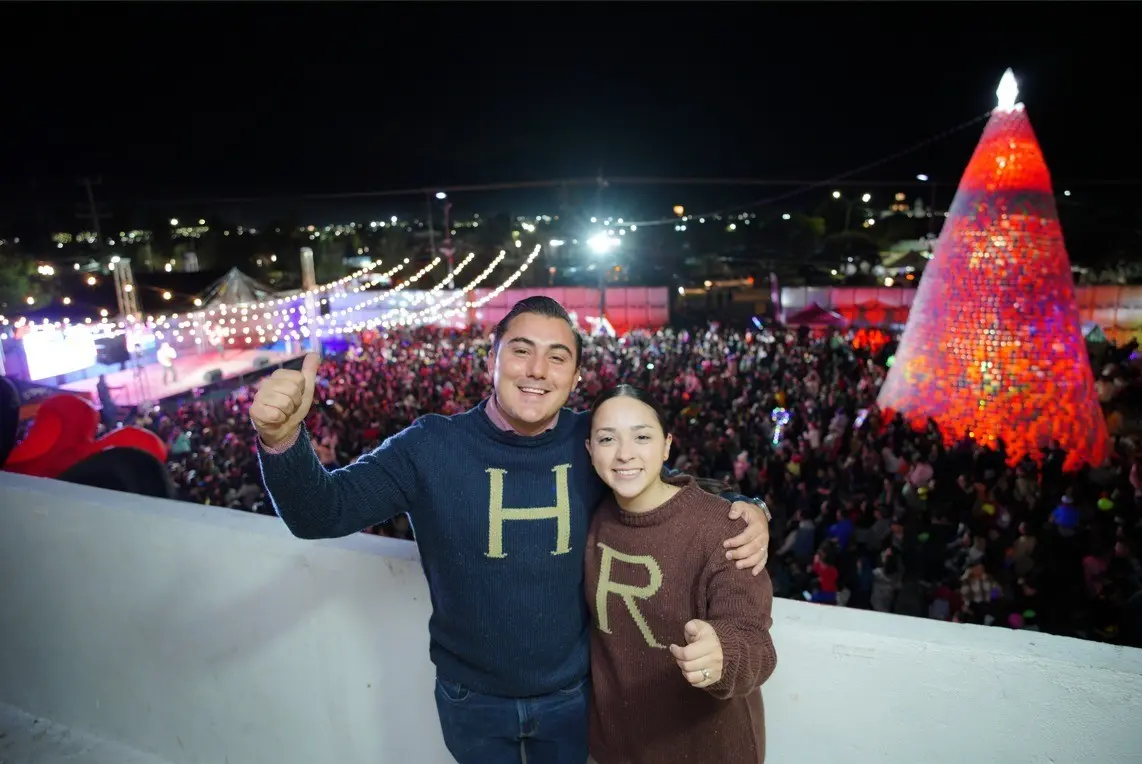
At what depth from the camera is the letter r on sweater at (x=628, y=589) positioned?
4.79ft

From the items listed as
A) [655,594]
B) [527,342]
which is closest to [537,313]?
[527,342]

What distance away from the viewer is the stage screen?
14.4m

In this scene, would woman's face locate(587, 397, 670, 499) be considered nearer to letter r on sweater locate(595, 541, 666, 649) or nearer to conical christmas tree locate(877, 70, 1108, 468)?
letter r on sweater locate(595, 541, 666, 649)

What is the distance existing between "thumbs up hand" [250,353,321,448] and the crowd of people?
3.55 ft

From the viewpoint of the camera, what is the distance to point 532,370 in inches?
63.8

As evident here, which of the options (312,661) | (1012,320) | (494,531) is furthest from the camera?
(1012,320)

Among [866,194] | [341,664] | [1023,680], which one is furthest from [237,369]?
[866,194]

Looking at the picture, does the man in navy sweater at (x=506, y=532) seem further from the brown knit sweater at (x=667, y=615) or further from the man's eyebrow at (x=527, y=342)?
the brown knit sweater at (x=667, y=615)

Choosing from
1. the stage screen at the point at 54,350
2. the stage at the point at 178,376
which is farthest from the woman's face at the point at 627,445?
the stage screen at the point at 54,350

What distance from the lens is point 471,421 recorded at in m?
1.70

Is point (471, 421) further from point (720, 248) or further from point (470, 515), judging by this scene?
point (720, 248)

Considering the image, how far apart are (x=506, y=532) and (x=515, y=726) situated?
1.77 ft

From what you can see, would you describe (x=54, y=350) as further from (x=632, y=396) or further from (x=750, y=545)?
(x=750, y=545)

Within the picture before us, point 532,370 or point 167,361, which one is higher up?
point 532,370
